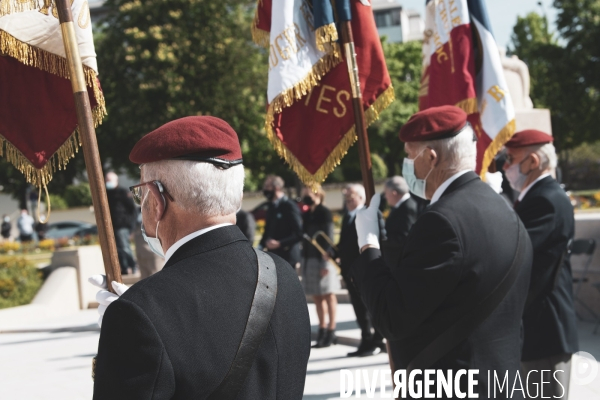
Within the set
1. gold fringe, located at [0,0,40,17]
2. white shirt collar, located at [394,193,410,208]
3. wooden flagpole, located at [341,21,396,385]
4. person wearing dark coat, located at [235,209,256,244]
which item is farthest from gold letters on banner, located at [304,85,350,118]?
person wearing dark coat, located at [235,209,256,244]

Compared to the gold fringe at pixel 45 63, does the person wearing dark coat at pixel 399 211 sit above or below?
below

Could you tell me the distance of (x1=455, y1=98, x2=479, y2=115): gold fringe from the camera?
513 cm

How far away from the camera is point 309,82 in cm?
419

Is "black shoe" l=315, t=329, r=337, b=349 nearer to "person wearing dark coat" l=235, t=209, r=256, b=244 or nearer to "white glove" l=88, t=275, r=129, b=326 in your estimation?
"person wearing dark coat" l=235, t=209, r=256, b=244

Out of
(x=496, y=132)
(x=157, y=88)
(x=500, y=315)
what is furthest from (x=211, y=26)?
(x=500, y=315)

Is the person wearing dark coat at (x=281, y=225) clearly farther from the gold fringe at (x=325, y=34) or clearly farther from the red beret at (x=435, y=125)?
the red beret at (x=435, y=125)

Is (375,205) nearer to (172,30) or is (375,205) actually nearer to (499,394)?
(499,394)

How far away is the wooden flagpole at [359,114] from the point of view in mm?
3715

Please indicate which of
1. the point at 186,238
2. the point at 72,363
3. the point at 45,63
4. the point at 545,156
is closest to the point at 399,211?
the point at 545,156

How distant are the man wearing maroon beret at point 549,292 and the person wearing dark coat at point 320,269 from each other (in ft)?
14.1

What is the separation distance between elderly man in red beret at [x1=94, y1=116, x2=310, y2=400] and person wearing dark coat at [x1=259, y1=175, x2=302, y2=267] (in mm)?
6200

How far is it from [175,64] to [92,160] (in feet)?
91.9

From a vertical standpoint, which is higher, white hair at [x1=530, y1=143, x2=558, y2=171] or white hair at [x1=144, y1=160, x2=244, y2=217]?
white hair at [x1=144, y1=160, x2=244, y2=217]

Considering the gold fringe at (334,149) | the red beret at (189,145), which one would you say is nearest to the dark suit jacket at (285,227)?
the gold fringe at (334,149)
